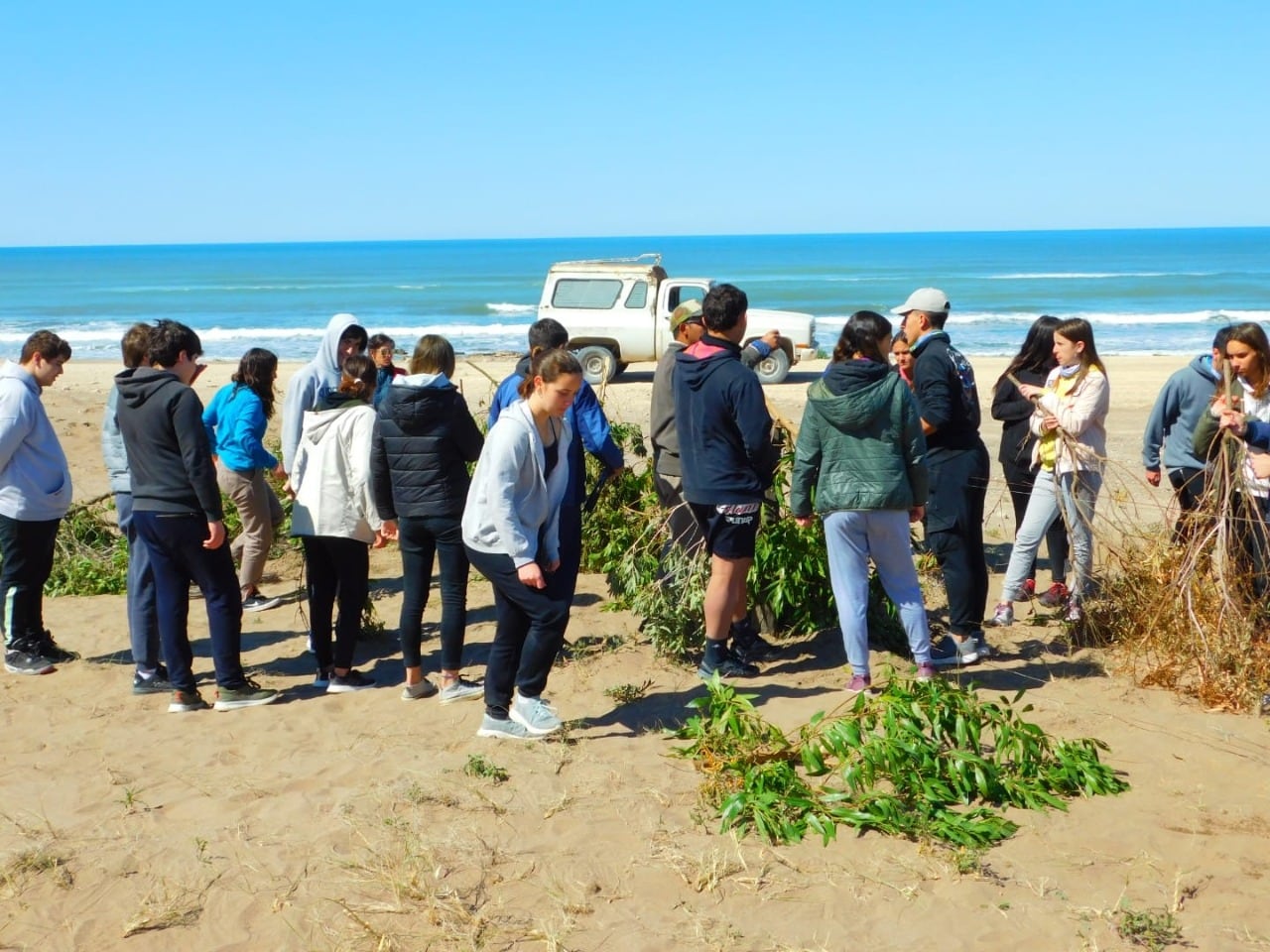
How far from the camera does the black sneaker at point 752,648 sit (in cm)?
574

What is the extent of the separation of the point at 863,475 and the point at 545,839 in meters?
1.94

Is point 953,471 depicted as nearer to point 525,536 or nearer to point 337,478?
point 525,536

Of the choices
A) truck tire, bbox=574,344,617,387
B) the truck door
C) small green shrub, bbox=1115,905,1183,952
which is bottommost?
small green shrub, bbox=1115,905,1183,952

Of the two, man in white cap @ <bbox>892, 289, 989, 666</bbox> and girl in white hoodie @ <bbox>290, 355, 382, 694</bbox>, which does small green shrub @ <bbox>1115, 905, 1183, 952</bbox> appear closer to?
man in white cap @ <bbox>892, 289, 989, 666</bbox>

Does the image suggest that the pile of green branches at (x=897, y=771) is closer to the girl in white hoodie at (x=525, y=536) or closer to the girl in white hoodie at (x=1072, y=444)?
the girl in white hoodie at (x=525, y=536)

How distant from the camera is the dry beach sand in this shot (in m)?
3.54

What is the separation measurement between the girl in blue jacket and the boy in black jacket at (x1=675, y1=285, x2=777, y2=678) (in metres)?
2.38

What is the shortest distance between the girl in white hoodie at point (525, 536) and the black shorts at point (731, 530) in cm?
76

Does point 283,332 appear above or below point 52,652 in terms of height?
above

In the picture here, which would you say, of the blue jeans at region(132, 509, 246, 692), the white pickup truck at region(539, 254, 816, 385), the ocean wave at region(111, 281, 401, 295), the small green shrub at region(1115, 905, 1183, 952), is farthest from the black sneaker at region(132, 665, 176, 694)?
the ocean wave at region(111, 281, 401, 295)

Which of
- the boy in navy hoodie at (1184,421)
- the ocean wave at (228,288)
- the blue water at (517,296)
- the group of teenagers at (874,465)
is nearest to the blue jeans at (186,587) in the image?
the group of teenagers at (874,465)

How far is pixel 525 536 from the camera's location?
461cm

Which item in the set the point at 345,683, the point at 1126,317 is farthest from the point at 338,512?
the point at 1126,317

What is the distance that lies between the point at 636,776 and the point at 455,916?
3.65 feet
